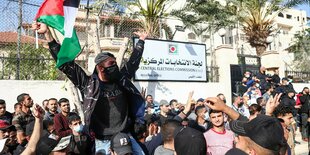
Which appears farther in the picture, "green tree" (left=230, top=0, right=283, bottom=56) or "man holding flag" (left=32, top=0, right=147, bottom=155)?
"green tree" (left=230, top=0, right=283, bottom=56)

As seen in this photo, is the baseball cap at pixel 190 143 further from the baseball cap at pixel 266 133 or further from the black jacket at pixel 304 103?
the black jacket at pixel 304 103

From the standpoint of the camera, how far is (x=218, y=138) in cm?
422

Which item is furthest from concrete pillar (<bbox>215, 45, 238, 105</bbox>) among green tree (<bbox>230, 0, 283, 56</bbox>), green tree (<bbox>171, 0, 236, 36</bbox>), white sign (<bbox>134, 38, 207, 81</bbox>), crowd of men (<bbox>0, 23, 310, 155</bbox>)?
crowd of men (<bbox>0, 23, 310, 155</bbox>)

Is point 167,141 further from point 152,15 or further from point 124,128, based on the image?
point 152,15

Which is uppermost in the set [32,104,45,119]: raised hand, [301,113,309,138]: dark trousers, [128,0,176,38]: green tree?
[128,0,176,38]: green tree

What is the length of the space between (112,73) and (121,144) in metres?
0.75

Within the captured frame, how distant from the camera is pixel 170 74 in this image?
1273 centimetres

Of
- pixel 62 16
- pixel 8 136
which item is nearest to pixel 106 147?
pixel 8 136

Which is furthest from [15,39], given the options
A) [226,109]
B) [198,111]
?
[226,109]

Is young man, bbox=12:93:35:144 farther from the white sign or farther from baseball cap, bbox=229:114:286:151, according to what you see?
the white sign

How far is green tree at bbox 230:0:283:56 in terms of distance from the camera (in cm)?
1834

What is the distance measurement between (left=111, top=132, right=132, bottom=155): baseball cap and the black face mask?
0.63 meters

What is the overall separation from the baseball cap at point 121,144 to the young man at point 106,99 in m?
0.21

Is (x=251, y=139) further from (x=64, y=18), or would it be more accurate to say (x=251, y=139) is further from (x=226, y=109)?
(x=64, y=18)
